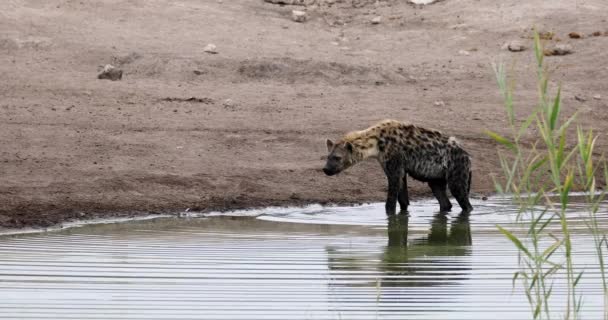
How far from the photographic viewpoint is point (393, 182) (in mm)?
10094

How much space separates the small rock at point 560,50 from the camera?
660 inches

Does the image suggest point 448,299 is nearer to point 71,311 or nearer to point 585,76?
point 71,311

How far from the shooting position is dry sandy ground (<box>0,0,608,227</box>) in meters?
10.6

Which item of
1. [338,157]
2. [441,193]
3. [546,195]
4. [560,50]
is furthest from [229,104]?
[546,195]

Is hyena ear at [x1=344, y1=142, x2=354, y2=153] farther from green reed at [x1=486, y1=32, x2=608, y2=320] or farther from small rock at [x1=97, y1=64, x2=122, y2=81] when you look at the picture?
small rock at [x1=97, y1=64, x2=122, y2=81]

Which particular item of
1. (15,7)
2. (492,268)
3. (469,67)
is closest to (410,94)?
(469,67)

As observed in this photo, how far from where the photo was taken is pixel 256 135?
1238 centimetres

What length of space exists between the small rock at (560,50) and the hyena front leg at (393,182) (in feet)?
23.2

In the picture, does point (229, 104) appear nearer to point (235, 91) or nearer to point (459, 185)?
point (235, 91)

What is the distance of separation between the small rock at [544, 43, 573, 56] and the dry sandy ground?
97 mm

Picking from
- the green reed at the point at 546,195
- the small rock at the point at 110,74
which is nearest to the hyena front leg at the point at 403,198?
the green reed at the point at 546,195

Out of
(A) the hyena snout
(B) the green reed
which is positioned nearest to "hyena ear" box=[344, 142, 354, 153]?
(A) the hyena snout

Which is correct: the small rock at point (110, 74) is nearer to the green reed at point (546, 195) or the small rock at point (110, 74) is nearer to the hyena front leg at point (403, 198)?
the hyena front leg at point (403, 198)

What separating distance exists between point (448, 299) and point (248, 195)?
14.1 feet
